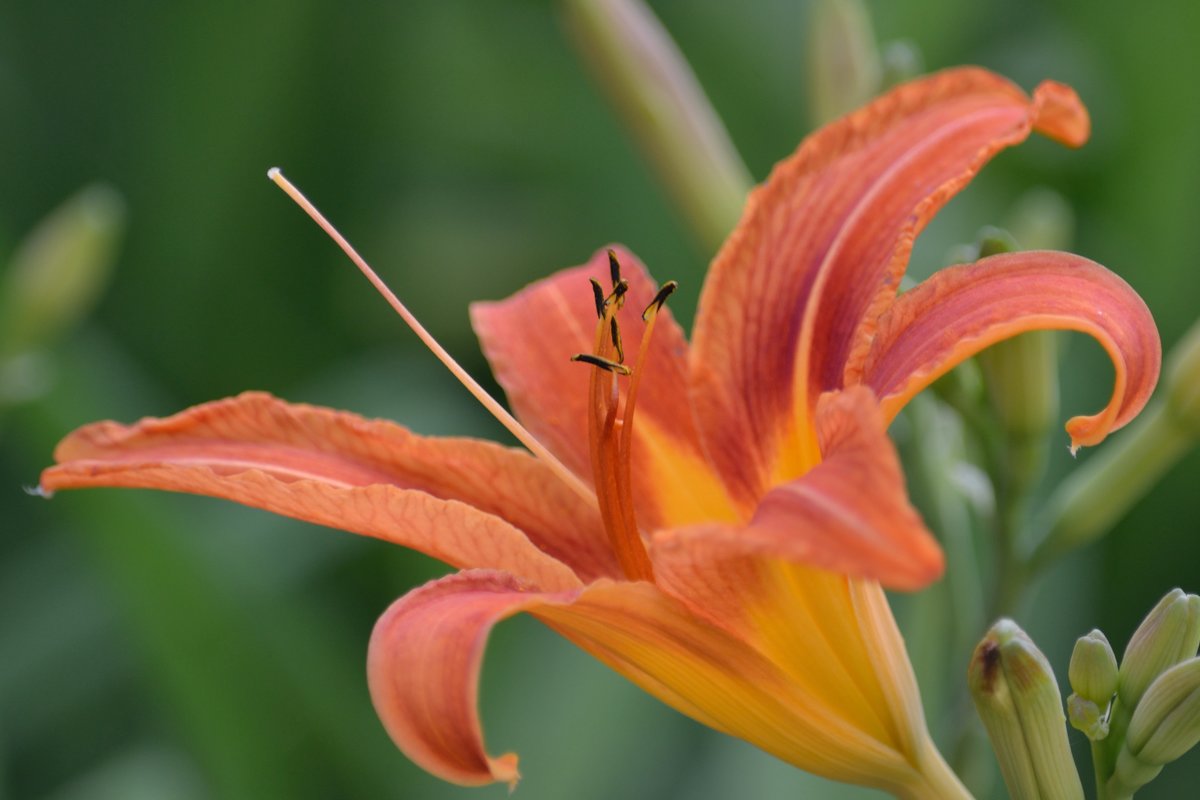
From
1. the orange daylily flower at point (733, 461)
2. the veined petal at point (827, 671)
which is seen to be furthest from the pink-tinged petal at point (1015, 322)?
the veined petal at point (827, 671)

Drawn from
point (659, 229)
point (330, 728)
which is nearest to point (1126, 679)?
point (330, 728)

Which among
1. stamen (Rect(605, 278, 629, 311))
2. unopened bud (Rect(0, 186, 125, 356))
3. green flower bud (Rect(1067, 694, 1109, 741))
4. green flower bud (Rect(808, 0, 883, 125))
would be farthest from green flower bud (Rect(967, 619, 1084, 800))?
unopened bud (Rect(0, 186, 125, 356))

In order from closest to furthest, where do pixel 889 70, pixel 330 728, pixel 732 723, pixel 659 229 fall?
pixel 732 723 → pixel 889 70 → pixel 330 728 → pixel 659 229

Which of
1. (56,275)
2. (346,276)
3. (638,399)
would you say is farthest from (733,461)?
(346,276)

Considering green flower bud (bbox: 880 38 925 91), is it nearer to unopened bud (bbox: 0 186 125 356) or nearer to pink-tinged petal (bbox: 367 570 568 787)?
pink-tinged petal (bbox: 367 570 568 787)

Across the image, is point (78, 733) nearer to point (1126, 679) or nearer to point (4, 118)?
point (4, 118)
